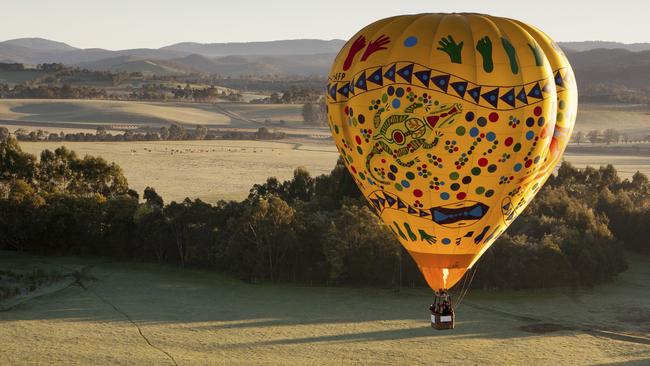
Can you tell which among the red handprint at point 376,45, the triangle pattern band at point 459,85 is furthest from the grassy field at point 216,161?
the triangle pattern band at point 459,85

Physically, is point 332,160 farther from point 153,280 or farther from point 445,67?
point 445,67

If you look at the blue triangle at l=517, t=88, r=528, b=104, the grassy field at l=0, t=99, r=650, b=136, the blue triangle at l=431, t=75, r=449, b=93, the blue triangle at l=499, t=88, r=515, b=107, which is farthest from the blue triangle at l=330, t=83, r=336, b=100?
the grassy field at l=0, t=99, r=650, b=136

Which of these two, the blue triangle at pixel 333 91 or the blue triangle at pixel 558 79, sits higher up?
the blue triangle at pixel 558 79

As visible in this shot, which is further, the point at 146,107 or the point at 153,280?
the point at 146,107

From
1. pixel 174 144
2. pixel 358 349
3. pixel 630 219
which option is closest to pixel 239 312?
pixel 358 349

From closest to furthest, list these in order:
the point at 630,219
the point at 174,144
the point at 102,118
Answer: the point at 630,219, the point at 174,144, the point at 102,118

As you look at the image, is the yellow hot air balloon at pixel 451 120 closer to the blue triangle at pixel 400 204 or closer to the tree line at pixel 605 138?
the blue triangle at pixel 400 204

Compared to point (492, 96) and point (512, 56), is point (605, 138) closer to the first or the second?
point (512, 56)
